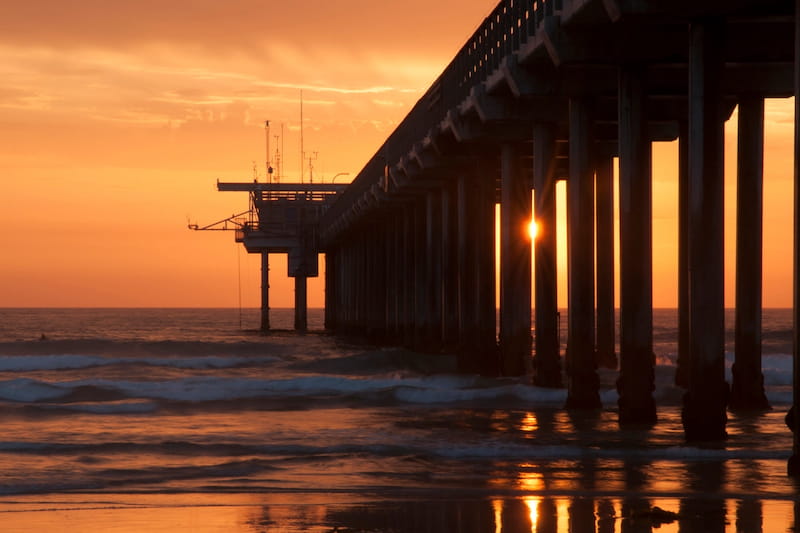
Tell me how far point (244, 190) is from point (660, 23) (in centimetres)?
8119

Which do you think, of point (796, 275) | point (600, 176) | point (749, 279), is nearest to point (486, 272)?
point (600, 176)

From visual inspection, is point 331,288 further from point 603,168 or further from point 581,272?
point 581,272

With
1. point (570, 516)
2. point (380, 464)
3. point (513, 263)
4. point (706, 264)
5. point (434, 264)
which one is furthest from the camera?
point (434, 264)

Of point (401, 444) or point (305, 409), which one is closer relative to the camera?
point (401, 444)

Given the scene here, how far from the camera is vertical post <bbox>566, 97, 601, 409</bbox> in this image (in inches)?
890

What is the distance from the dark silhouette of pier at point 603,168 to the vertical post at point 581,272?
3cm

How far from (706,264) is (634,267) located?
308 centimetres

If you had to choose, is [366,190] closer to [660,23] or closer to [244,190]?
[660,23]

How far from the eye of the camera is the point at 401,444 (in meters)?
19.3

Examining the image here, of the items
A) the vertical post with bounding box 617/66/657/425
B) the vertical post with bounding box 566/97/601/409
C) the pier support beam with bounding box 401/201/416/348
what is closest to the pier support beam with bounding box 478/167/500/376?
the vertical post with bounding box 566/97/601/409

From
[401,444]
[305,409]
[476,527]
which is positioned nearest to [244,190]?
[305,409]

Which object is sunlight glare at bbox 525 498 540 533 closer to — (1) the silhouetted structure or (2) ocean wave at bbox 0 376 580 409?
(2) ocean wave at bbox 0 376 580 409

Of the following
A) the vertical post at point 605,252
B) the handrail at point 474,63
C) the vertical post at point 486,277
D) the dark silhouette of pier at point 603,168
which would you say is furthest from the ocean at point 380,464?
the handrail at point 474,63

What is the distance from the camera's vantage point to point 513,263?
29.5 meters
